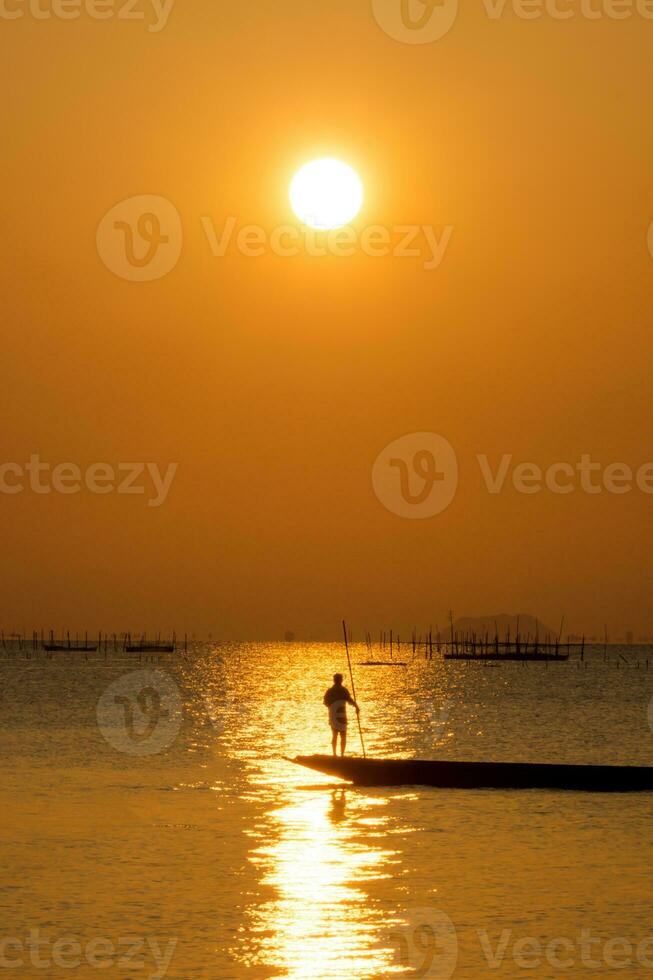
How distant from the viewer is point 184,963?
17750 millimetres

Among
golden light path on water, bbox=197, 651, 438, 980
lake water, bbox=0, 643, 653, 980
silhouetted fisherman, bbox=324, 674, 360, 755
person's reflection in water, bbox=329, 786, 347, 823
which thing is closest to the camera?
golden light path on water, bbox=197, 651, 438, 980

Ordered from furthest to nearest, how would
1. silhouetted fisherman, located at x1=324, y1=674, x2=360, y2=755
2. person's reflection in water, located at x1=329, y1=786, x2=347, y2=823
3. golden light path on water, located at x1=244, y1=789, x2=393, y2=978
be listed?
1. silhouetted fisherman, located at x1=324, y1=674, x2=360, y2=755
2. person's reflection in water, located at x1=329, y1=786, x2=347, y2=823
3. golden light path on water, located at x1=244, y1=789, x2=393, y2=978

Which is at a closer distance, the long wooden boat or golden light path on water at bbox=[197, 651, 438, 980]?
golden light path on water at bbox=[197, 651, 438, 980]

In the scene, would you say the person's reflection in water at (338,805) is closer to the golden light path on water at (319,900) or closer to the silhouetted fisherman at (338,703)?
the golden light path on water at (319,900)

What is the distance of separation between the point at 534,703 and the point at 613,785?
67.4 m

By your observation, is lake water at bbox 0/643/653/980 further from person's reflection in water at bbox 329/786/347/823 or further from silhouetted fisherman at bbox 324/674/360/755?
silhouetted fisherman at bbox 324/674/360/755

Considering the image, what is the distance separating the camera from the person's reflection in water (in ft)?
95.6

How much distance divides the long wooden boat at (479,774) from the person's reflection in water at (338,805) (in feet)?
2.20

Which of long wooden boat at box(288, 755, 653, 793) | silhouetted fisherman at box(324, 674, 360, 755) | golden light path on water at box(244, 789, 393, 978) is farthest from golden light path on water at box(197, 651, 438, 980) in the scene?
silhouetted fisherman at box(324, 674, 360, 755)

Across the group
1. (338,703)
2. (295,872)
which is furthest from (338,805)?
(295,872)

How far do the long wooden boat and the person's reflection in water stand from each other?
0.67 meters

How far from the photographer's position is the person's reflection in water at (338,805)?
95.6 feet

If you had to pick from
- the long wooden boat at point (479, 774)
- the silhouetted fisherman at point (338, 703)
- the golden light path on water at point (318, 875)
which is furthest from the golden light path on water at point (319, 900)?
the long wooden boat at point (479, 774)

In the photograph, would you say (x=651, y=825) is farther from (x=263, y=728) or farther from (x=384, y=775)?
(x=263, y=728)
